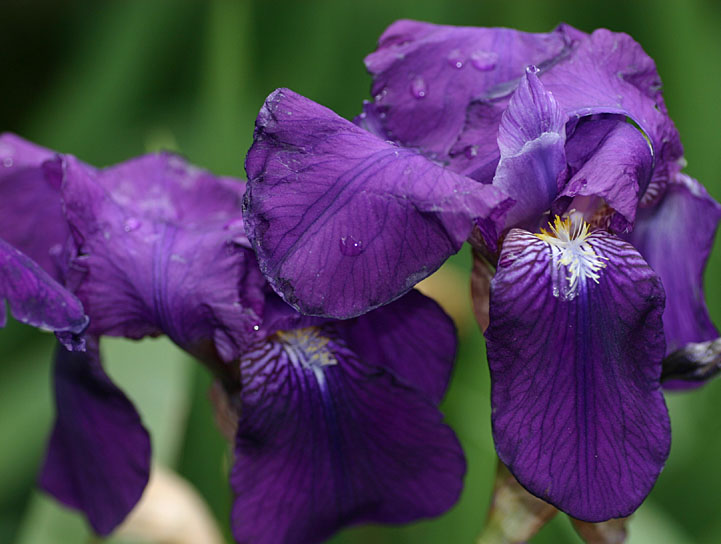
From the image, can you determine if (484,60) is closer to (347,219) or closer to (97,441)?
(347,219)

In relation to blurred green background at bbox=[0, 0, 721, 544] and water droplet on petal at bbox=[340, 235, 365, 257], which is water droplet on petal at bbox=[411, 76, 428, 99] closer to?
water droplet on petal at bbox=[340, 235, 365, 257]

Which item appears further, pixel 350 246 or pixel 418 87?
pixel 418 87

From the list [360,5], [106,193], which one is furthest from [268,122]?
[360,5]

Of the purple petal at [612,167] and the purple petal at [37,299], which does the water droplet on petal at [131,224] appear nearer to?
the purple petal at [37,299]

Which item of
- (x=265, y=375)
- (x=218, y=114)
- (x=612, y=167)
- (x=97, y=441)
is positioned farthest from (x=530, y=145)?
(x=218, y=114)

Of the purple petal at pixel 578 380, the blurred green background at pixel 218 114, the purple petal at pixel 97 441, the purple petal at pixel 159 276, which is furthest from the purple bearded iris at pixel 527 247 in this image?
the blurred green background at pixel 218 114

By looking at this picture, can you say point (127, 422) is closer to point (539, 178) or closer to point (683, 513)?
point (539, 178)
